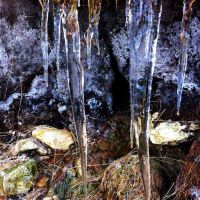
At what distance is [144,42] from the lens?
203 cm

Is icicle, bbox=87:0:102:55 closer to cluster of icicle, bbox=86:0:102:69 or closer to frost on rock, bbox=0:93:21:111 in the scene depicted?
cluster of icicle, bbox=86:0:102:69

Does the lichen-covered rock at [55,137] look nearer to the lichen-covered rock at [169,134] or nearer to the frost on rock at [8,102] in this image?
the frost on rock at [8,102]

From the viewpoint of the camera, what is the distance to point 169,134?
2.52 metres

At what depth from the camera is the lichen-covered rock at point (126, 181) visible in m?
2.27

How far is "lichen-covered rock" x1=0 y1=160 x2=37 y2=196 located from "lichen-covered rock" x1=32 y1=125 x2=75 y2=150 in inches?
8.3

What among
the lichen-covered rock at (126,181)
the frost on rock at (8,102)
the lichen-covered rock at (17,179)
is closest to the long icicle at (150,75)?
the lichen-covered rock at (126,181)

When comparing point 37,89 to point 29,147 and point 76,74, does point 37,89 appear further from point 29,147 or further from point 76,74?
point 76,74

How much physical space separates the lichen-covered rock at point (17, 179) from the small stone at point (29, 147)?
13cm

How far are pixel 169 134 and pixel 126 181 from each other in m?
0.44

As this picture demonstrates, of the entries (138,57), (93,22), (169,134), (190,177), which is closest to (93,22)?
(93,22)

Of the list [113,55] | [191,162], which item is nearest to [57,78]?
[113,55]

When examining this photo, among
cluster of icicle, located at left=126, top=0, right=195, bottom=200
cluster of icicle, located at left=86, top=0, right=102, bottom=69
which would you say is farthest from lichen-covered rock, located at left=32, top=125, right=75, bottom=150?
cluster of icicle, located at left=126, top=0, right=195, bottom=200

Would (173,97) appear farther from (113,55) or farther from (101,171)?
(101,171)

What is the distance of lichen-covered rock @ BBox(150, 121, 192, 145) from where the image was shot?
2501mm
